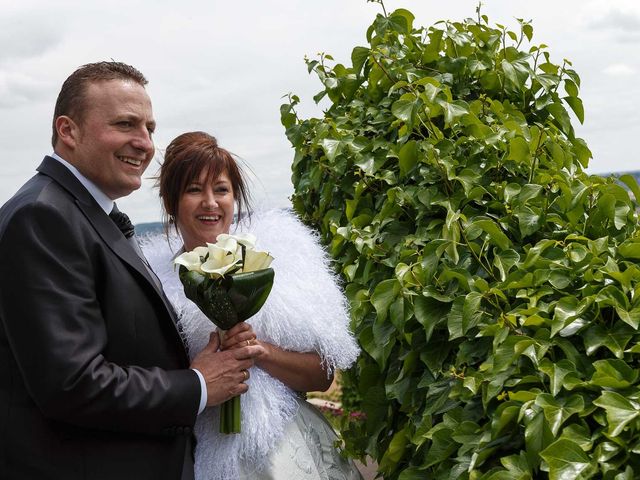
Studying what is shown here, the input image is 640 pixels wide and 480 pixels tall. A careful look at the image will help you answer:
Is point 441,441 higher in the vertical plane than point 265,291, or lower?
lower

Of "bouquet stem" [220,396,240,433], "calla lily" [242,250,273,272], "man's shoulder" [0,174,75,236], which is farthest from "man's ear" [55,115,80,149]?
"bouquet stem" [220,396,240,433]

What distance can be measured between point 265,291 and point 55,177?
667 mm

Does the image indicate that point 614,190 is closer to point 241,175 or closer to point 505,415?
point 505,415

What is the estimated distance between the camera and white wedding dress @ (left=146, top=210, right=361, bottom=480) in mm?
2568

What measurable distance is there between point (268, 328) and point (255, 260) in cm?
32

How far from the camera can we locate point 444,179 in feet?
8.54

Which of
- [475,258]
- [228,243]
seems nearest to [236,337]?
[228,243]

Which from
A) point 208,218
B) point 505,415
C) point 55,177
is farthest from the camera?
point 208,218

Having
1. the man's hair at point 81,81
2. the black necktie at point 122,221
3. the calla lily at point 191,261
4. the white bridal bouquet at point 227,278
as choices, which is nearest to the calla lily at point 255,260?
the white bridal bouquet at point 227,278

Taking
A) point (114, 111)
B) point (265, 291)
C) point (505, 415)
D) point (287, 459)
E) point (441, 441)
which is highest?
point (114, 111)

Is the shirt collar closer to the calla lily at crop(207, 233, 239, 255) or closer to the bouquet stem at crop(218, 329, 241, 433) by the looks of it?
the calla lily at crop(207, 233, 239, 255)

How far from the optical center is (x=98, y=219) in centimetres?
234

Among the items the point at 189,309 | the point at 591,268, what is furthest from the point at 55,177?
the point at 591,268

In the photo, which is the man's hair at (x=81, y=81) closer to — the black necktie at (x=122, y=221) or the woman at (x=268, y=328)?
the black necktie at (x=122, y=221)
